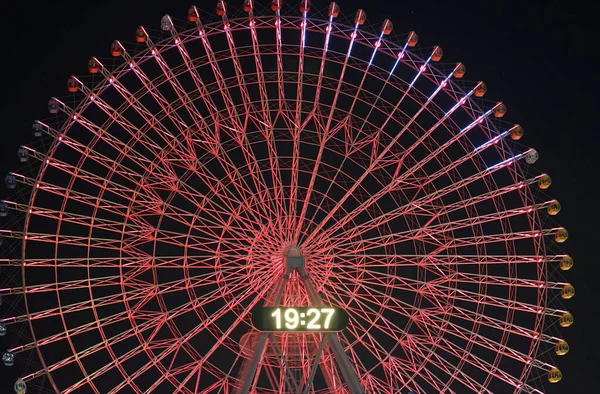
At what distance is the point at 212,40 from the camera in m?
39.9

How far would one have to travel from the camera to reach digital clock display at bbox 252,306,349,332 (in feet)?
87.8

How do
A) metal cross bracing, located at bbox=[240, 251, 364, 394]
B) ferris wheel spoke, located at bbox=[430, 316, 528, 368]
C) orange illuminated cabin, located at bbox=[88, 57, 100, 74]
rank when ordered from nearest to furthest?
metal cross bracing, located at bbox=[240, 251, 364, 394]
orange illuminated cabin, located at bbox=[88, 57, 100, 74]
ferris wheel spoke, located at bbox=[430, 316, 528, 368]

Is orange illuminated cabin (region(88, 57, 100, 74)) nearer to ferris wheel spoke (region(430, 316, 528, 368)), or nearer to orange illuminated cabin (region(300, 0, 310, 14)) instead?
orange illuminated cabin (region(300, 0, 310, 14))

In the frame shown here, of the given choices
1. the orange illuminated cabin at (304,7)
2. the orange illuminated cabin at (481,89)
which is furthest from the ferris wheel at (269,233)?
the orange illuminated cabin at (304,7)

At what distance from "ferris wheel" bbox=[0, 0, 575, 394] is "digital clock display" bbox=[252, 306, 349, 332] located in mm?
42

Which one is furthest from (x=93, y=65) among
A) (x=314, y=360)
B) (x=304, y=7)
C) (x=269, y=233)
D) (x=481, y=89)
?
(x=481, y=89)

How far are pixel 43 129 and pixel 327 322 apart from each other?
34.7ft

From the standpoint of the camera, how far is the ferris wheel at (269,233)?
2872 cm

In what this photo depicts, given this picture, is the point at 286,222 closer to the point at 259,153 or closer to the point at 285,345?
the point at 285,345

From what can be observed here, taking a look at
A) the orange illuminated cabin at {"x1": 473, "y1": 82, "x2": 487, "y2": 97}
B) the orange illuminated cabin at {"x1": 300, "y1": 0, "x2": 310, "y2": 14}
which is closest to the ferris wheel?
the orange illuminated cabin at {"x1": 473, "y1": 82, "x2": 487, "y2": 97}

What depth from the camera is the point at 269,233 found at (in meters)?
→ 30.5

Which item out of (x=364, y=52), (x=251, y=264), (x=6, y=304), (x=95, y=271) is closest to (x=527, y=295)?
(x=364, y=52)

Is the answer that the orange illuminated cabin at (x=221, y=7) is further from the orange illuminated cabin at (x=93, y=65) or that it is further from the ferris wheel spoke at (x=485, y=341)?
the ferris wheel spoke at (x=485, y=341)

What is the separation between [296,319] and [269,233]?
174 inches
